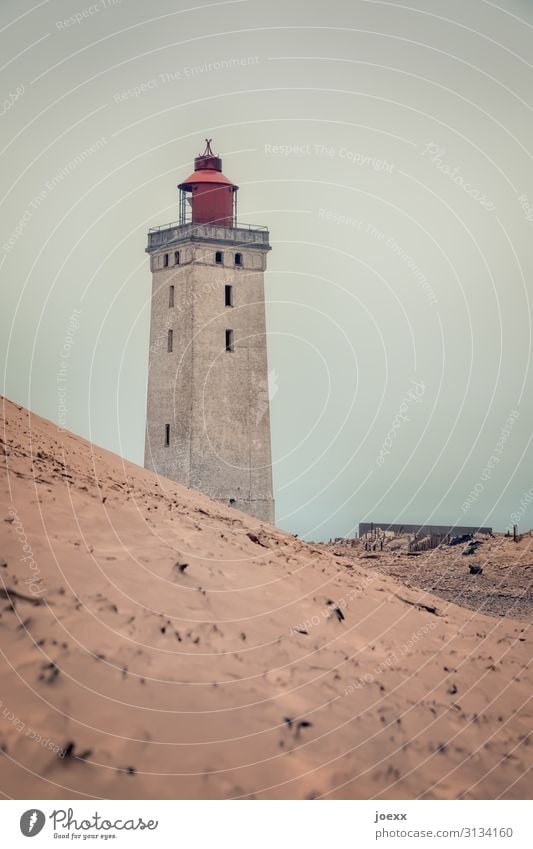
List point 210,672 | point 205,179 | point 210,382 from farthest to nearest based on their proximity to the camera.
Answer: point 205,179 → point 210,382 → point 210,672

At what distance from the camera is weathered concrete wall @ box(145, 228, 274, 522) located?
130 ft

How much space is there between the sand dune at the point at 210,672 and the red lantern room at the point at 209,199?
92.4 feet

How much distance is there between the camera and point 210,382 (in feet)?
131

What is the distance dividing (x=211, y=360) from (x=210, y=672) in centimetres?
3022

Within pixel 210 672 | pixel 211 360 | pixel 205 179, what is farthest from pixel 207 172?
pixel 210 672

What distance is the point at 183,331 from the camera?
4031cm

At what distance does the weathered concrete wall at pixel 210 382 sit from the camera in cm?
3966

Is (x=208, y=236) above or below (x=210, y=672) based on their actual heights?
above

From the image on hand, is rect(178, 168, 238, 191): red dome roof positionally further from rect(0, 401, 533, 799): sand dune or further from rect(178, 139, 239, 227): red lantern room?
rect(0, 401, 533, 799): sand dune

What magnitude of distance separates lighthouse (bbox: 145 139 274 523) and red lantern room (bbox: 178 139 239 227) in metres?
0.06

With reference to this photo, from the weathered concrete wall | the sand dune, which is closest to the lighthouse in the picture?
the weathered concrete wall

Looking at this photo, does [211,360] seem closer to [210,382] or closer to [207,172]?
[210,382]

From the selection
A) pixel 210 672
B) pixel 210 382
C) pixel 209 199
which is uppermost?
pixel 209 199

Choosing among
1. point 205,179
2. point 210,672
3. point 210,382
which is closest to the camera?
point 210,672
